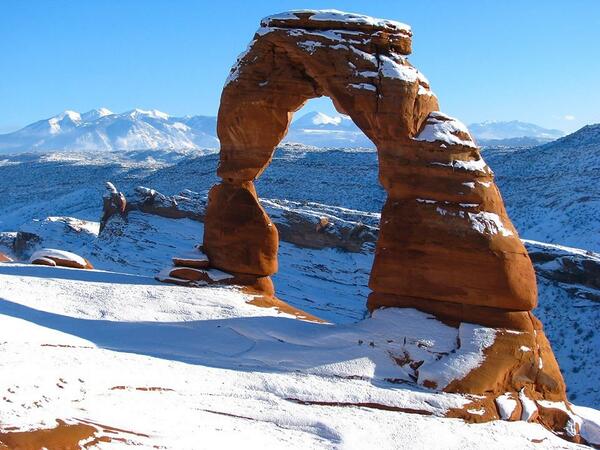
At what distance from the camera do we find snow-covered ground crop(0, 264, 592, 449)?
8.00 meters

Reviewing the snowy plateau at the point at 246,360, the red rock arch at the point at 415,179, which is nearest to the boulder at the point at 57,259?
the snowy plateau at the point at 246,360

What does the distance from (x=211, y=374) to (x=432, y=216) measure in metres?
4.82

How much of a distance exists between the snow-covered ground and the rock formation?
62 cm

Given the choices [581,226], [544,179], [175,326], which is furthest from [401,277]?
[544,179]

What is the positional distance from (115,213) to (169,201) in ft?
7.36

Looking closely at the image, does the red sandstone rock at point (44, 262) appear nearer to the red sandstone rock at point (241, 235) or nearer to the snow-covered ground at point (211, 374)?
the snow-covered ground at point (211, 374)

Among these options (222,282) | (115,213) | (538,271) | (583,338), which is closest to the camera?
(222,282)

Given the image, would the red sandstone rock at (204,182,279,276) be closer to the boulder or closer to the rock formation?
the rock formation

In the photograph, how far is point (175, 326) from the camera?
1257 cm

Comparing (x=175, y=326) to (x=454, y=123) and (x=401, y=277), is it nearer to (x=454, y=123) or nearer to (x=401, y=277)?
(x=401, y=277)

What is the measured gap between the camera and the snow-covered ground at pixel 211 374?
8.00 m

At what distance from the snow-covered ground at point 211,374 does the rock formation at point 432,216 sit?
623 mm

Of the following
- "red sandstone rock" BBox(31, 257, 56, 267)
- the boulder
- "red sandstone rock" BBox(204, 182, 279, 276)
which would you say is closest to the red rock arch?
"red sandstone rock" BBox(204, 182, 279, 276)

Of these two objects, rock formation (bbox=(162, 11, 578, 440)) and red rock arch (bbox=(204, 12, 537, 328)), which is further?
red rock arch (bbox=(204, 12, 537, 328))
